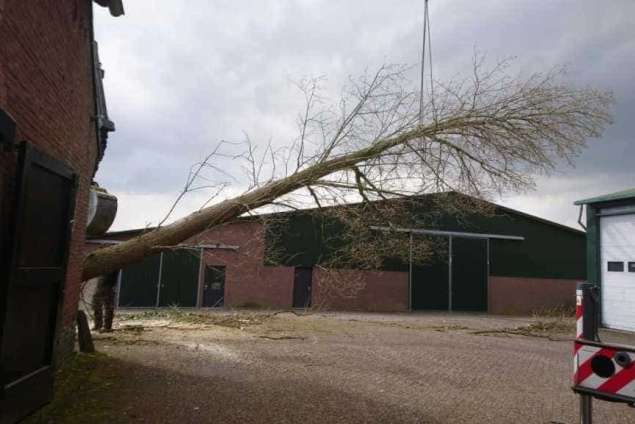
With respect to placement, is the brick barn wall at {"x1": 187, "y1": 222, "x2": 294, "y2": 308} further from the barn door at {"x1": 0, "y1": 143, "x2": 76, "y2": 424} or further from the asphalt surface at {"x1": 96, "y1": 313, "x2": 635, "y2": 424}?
the barn door at {"x1": 0, "y1": 143, "x2": 76, "y2": 424}

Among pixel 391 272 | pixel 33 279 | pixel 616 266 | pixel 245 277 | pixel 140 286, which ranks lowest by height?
pixel 140 286

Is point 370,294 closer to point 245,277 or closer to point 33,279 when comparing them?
point 245,277

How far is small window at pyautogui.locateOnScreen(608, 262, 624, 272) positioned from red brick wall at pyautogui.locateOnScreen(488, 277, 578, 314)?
762 centimetres

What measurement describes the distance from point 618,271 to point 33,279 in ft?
54.4

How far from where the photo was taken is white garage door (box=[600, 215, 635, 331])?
50.2 ft

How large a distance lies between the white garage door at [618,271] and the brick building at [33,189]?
52.1 ft

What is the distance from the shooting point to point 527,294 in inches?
934

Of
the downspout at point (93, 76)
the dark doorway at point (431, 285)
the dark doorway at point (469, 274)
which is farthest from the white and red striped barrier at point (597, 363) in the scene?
the dark doorway at point (469, 274)

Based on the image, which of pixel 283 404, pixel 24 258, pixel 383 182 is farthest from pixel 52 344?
pixel 383 182

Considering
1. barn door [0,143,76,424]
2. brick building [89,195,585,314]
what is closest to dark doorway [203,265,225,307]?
brick building [89,195,585,314]

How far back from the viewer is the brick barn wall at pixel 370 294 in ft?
70.1

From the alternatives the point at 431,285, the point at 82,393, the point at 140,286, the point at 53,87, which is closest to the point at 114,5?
the point at 53,87

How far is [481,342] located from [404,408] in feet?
22.8

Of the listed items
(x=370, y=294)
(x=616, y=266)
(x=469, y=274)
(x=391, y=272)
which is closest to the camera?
(x=616, y=266)
